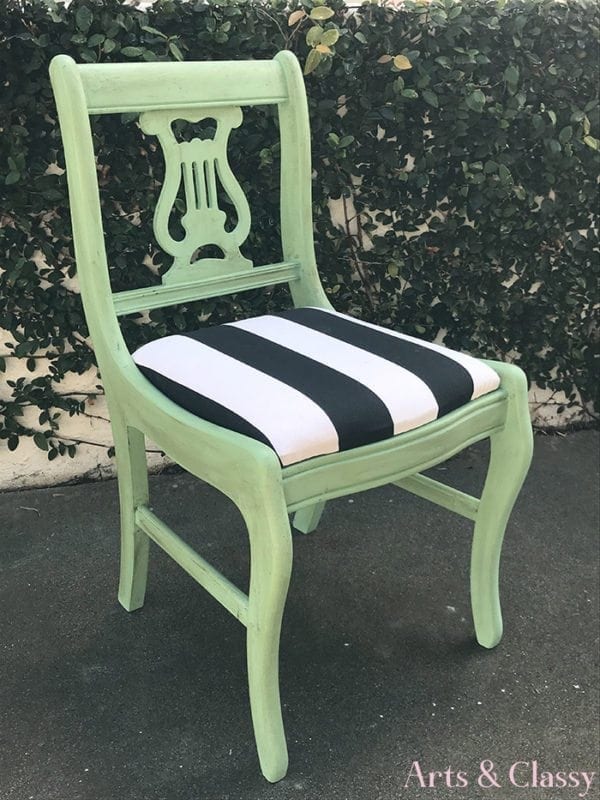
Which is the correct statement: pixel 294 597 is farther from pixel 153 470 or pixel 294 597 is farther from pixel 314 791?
pixel 153 470

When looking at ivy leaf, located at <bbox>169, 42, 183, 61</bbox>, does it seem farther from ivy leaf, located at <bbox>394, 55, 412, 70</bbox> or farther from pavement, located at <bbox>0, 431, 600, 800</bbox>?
pavement, located at <bbox>0, 431, 600, 800</bbox>

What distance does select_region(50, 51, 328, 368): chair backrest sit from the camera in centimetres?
116

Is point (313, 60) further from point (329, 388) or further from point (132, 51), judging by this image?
point (329, 388)

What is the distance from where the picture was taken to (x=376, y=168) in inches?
72.6

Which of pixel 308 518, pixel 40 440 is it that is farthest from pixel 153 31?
pixel 308 518

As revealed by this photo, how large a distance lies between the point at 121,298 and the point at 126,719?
2.45ft

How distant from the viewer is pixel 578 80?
6.18 ft

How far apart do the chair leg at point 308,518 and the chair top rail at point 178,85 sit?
0.93 metres

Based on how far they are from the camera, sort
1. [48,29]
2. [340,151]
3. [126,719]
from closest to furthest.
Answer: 1. [126,719]
2. [48,29]
3. [340,151]

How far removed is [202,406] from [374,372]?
271mm

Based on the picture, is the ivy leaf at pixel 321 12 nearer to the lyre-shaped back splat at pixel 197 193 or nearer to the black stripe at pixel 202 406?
the lyre-shaped back splat at pixel 197 193

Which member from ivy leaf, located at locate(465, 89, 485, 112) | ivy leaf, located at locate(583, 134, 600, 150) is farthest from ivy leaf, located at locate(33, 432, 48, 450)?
ivy leaf, located at locate(583, 134, 600, 150)

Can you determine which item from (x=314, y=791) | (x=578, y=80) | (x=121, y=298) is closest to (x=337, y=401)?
(x=121, y=298)

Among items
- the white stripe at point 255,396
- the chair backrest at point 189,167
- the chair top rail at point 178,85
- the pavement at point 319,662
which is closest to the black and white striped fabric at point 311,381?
the white stripe at point 255,396
